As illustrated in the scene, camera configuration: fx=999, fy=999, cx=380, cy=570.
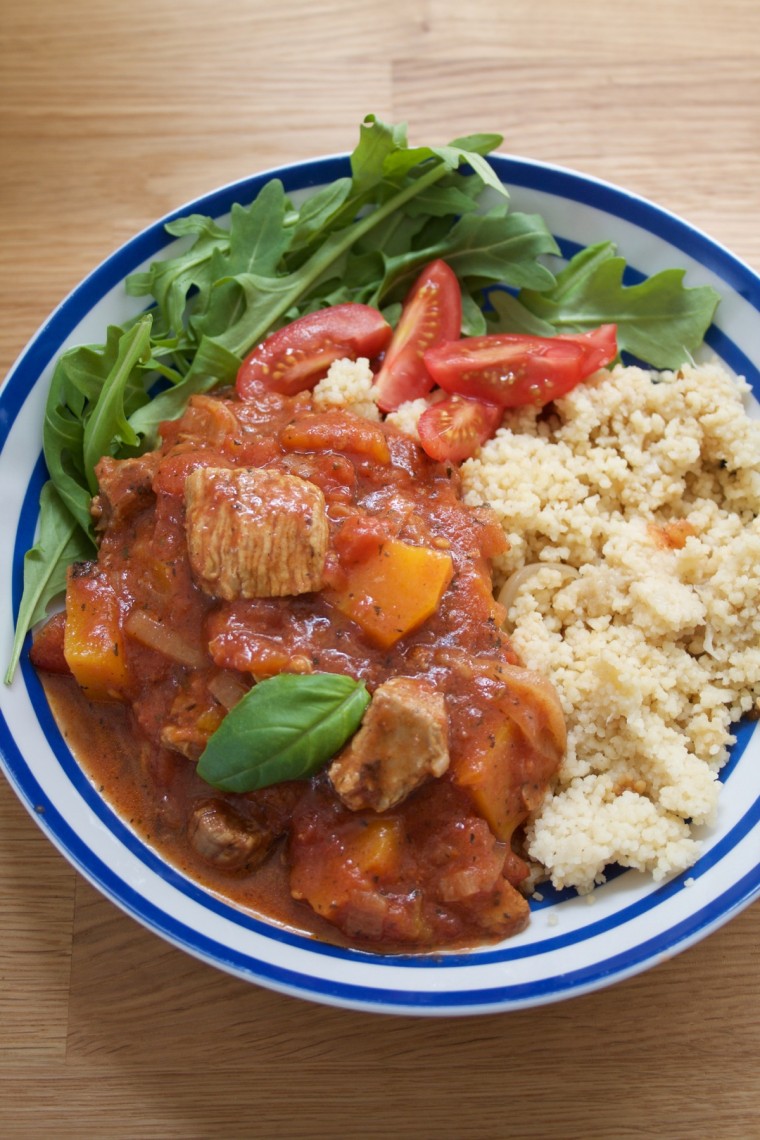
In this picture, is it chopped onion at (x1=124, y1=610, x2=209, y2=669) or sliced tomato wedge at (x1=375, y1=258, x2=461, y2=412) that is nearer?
chopped onion at (x1=124, y1=610, x2=209, y2=669)

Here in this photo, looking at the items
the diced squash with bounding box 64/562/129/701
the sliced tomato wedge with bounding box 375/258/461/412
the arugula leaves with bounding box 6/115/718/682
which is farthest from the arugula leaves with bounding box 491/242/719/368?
the diced squash with bounding box 64/562/129/701

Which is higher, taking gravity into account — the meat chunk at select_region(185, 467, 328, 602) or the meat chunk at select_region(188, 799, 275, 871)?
the meat chunk at select_region(185, 467, 328, 602)

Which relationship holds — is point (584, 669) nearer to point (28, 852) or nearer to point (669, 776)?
point (669, 776)

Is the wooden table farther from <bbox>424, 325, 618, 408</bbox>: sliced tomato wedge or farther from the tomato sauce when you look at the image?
<bbox>424, 325, 618, 408</bbox>: sliced tomato wedge

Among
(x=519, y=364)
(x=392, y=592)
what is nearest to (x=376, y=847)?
(x=392, y=592)

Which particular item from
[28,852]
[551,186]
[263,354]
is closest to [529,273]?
[551,186]

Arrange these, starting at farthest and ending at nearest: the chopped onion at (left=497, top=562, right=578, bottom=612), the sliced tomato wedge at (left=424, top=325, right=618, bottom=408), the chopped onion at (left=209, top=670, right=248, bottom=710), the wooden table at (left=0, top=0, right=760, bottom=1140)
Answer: the sliced tomato wedge at (left=424, top=325, right=618, bottom=408), the chopped onion at (left=497, top=562, right=578, bottom=612), the wooden table at (left=0, top=0, right=760, bottom=1140), the chopped onion at (left=209, top=670, right=248, bottom=710)

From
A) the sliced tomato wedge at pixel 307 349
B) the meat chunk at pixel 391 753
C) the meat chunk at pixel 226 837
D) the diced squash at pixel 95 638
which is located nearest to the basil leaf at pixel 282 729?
the meat chunk at pixel 391 753
